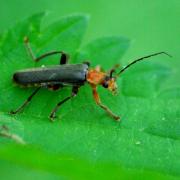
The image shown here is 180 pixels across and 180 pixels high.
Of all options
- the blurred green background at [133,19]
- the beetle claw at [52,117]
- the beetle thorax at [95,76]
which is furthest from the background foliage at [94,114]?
the blurred green background at [133,19]

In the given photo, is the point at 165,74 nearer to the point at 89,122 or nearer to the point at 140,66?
the point at 140,66

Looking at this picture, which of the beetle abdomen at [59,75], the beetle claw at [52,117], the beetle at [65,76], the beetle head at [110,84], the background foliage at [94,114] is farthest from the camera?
the beetle abdomen at [59,75]

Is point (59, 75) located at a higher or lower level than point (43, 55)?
lower

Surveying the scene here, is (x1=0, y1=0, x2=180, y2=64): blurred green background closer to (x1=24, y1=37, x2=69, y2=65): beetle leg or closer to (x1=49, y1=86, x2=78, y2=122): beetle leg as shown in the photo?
(x1=24, y1=37, x2=69, y2=65): beetle leg

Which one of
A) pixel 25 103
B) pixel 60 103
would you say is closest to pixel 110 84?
pixel 60 103

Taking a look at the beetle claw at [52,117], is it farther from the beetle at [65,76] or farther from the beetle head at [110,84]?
the beetle head at [110,84]

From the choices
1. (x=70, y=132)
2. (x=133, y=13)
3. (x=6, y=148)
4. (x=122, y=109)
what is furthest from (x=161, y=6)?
(x=6, y=148)

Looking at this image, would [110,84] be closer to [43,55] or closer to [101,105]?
[101,105]

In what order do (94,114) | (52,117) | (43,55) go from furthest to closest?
(43,55) < (94,114) < (52,117)
